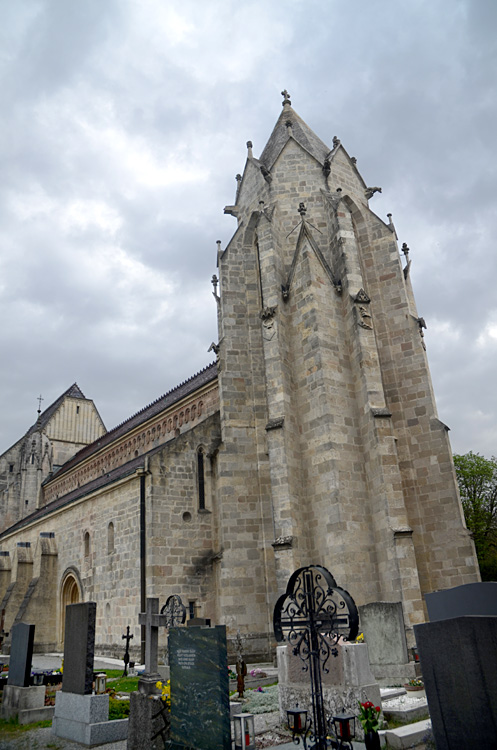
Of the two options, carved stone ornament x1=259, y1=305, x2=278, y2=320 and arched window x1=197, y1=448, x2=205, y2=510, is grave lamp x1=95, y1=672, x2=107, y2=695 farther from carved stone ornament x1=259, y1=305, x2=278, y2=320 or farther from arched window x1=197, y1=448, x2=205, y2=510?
carved stone ornament x1=259, y1=305, x2=278, y2=320

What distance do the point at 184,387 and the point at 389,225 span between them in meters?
13.4

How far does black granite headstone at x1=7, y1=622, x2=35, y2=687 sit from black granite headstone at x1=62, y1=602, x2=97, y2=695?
1293 mm

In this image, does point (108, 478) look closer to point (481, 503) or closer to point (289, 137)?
point (289, 137)

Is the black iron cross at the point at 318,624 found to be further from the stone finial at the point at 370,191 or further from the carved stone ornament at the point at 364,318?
the stone finial at the point at 370,191

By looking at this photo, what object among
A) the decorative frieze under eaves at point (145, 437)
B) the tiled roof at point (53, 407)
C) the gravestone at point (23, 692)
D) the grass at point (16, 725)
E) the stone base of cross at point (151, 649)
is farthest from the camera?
the tiled roof at point (53, 407)

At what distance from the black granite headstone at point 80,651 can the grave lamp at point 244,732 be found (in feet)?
9.26

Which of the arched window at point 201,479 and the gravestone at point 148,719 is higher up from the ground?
the arched window at point 201,479

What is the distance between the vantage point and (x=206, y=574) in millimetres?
18547

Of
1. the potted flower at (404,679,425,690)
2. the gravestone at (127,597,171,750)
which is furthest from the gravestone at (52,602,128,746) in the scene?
the potted flower at (404,679,425,690)

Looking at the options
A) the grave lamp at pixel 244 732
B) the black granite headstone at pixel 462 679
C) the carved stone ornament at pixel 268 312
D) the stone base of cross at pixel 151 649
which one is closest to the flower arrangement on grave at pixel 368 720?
the grave lamp at pixel 244 732

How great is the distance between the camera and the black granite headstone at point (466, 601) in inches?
238

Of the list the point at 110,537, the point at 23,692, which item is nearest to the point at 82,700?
the point at 23,692

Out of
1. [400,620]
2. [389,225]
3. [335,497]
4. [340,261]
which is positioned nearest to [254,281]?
[340,261]

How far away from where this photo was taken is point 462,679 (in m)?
4.96
